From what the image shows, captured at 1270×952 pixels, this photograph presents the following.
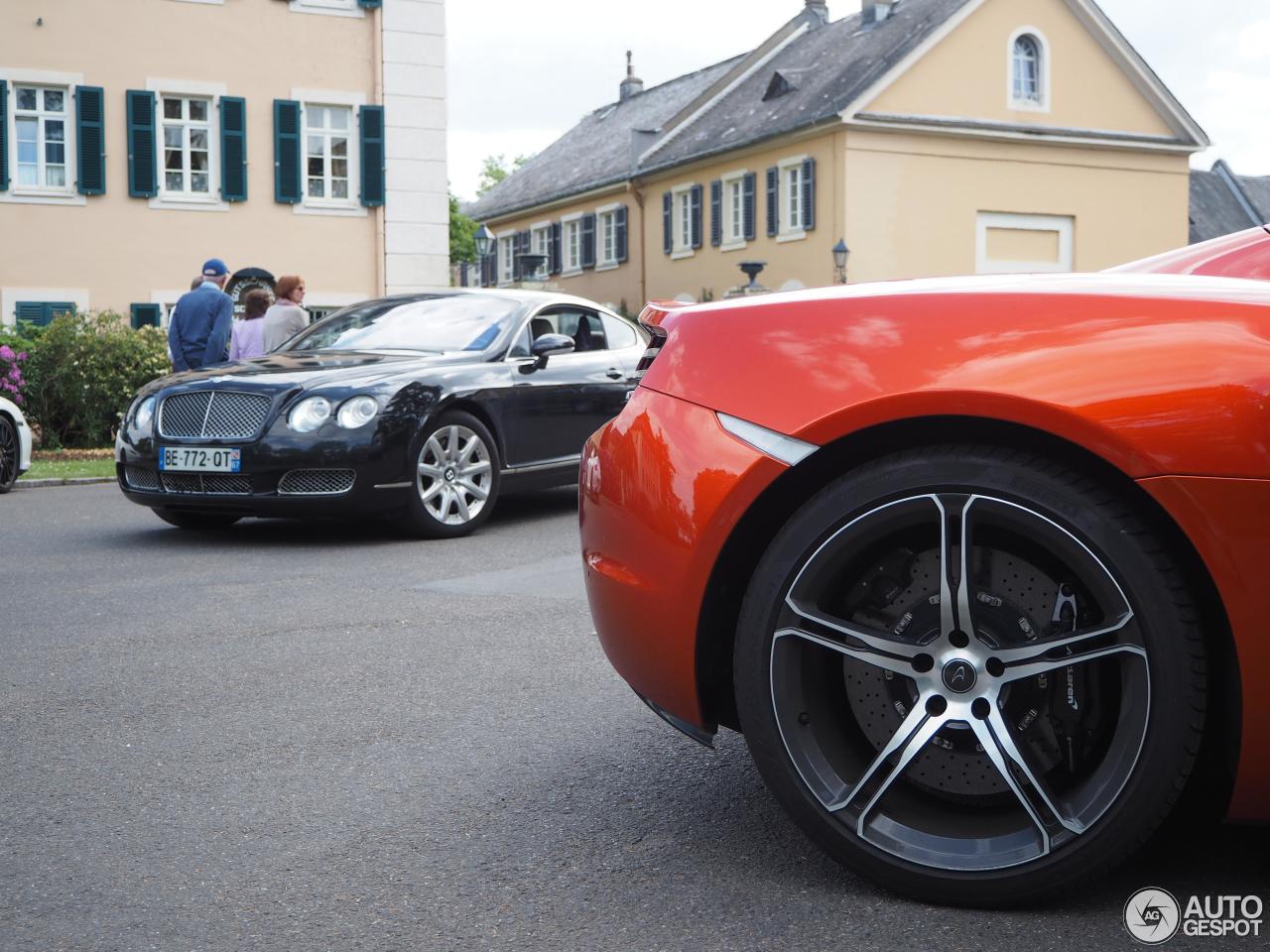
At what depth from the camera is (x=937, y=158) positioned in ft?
120

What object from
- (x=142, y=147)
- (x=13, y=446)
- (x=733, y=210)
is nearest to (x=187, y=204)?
(x=142, y=147)

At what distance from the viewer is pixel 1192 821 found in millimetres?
2797

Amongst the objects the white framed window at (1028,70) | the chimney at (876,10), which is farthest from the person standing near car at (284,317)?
the chimney at (876,10)

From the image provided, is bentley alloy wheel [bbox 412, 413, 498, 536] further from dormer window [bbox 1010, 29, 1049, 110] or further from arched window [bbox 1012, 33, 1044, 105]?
arched window [bbox 1012, 33, 1044, 105]

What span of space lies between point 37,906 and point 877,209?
1332 inches

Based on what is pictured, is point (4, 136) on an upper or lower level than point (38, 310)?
upper

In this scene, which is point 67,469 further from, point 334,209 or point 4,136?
point 334,209

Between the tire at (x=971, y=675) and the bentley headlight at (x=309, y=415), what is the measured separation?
224 inches

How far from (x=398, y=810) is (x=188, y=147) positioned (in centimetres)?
2280

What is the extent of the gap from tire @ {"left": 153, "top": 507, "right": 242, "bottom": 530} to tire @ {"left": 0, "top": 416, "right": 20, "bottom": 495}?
11.1ft

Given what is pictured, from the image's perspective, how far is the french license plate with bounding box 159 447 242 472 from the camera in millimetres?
8305

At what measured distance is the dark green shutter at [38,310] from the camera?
23.8 metres

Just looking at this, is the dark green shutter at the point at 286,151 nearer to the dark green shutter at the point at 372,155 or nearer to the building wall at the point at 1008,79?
the dark green shutter at the point at 372,155

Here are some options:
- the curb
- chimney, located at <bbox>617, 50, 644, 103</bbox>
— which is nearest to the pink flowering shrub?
the curb
